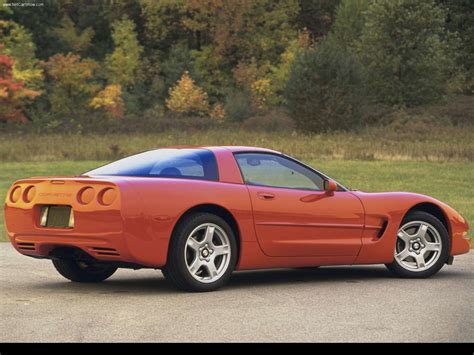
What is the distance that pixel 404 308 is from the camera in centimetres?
938

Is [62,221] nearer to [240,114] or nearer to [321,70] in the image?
[321,70]

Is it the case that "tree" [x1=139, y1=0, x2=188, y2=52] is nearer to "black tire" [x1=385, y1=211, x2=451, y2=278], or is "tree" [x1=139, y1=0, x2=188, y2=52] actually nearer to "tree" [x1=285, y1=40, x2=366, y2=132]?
"tree" [x1=285, y1=40, x2=366, y2=132]

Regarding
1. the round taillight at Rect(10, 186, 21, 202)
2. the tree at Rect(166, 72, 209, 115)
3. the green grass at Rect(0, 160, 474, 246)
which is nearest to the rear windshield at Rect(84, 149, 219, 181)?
the round taillight at Rect(10, 186, 21, 202)

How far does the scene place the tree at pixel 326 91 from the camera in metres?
52.7

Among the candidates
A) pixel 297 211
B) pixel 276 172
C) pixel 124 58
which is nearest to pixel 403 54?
pixel 124 58

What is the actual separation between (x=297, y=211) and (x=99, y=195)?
6.28 feet

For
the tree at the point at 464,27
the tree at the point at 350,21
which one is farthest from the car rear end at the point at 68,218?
the tree at the point at 464,27

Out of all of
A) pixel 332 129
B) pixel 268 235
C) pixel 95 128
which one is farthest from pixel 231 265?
pixel 95 128

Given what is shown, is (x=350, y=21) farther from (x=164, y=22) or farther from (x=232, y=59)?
(x=164, y=22)

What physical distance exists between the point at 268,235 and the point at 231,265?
1.61 ft

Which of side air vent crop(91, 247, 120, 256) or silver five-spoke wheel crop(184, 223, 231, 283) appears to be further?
silver five-spoke wheel crop(184, 223, 231, 283)

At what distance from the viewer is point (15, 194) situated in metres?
10.7

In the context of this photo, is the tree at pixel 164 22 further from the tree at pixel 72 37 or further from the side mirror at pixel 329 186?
the side mirror at pixel 329 186

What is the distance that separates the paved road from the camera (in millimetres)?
8031
